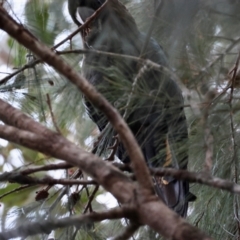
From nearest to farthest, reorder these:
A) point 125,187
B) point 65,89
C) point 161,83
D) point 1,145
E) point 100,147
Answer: point 125,187, point 161,83, point 65,89, point 100,147, point 1,145

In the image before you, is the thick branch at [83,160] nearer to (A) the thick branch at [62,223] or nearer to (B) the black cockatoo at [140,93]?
(A) the thick branch at [62,223]

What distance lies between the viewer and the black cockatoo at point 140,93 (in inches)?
41.6

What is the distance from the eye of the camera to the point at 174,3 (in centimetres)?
114

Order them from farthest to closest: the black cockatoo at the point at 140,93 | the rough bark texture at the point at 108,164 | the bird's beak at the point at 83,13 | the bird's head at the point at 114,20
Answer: the bird's beak at the point at 83,13, the bird's head at the point at 114,20, the black cockatoo at the point at 140,93, the rough bark texture at the point at 108,164

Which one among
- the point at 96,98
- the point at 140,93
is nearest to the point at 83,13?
the point at 140,93

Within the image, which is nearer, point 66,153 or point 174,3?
point 66,153

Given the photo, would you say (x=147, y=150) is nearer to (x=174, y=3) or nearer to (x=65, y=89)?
(x=65, y=89)

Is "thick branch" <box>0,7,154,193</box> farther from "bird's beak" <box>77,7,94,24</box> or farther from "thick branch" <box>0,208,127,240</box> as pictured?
"bird's beak" <box>77,7,94,24</box>

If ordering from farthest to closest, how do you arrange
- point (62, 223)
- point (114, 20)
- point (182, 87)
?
point (114, 20), point (182, 87), point (62, 223)

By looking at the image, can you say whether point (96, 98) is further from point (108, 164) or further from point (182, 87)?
point (182, 87)

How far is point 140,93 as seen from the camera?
3.35ft

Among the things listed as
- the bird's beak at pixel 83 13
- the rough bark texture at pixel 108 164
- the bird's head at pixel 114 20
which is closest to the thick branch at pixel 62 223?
the rough bark texture at pixel 108 164

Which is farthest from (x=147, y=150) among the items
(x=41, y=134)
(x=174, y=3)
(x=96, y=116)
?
(x=41, y=134)

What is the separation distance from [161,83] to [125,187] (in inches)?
16.9
